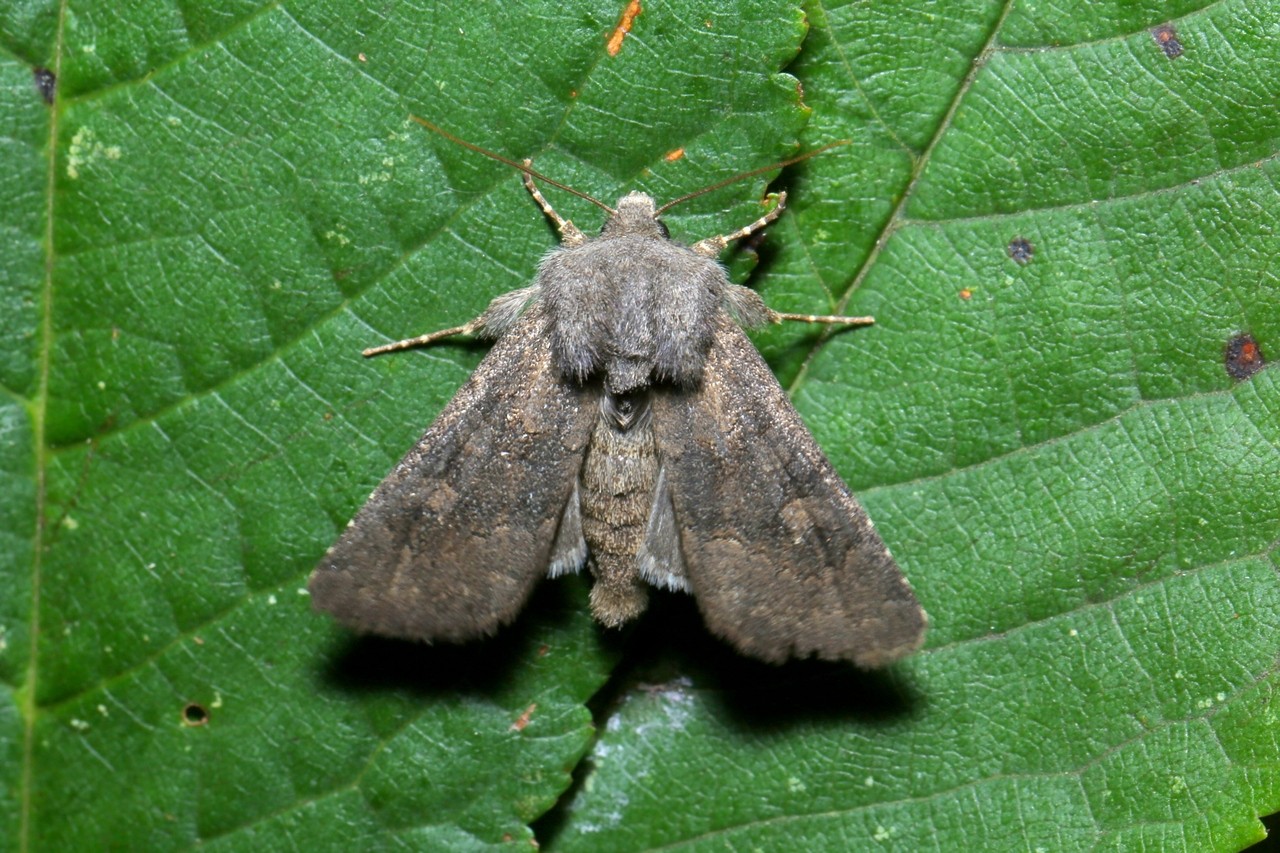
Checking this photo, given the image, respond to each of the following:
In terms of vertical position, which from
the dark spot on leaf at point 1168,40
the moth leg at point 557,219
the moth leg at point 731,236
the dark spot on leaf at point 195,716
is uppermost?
the dark spot on leaf at point 1168,40

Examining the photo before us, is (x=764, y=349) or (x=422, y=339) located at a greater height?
(x=422, y=339)

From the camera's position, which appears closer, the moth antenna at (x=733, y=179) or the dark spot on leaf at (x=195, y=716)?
the moth antenna at (x=733, y=179)

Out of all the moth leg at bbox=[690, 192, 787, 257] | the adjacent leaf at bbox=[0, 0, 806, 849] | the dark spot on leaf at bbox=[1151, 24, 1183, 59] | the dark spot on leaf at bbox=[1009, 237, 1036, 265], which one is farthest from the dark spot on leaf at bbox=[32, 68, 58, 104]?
the dark spot on leaf at bbox=[1151, 24, 1183, 59]

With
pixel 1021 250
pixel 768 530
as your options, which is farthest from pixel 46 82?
pixel 1021 250

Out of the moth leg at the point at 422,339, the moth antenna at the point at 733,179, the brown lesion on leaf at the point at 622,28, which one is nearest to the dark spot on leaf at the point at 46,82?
the moth leg at the point at 422,339

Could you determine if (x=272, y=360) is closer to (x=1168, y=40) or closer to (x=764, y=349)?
(x=764, y=349)

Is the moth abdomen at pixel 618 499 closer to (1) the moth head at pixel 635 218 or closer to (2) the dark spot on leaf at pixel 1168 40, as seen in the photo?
(1) the moth head at pixel 635 218

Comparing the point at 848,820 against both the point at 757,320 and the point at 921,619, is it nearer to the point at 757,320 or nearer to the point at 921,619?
the point at 921,619
